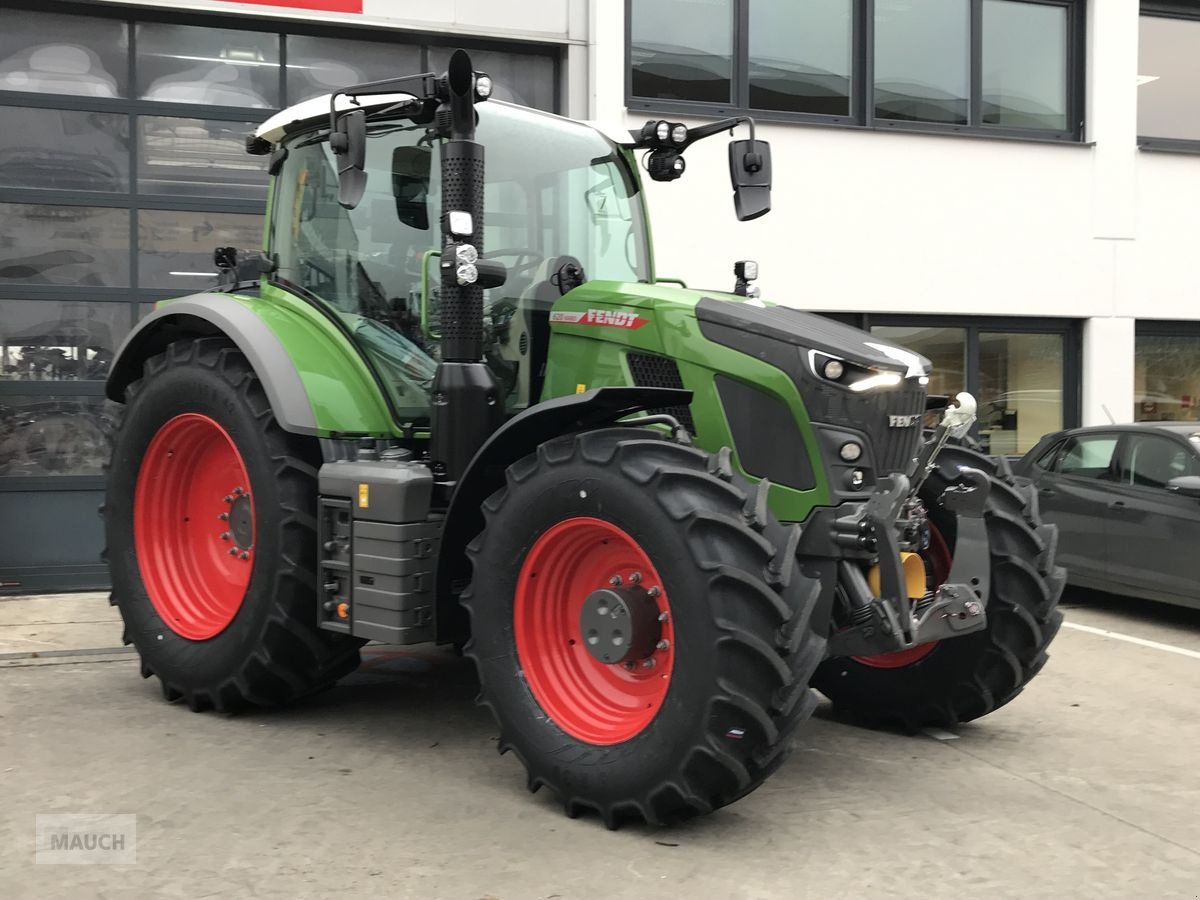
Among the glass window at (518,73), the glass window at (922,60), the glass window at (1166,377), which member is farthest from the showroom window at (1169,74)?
the glass window at (518,73)

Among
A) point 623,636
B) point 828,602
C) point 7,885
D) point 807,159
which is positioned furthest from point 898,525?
point 807,159

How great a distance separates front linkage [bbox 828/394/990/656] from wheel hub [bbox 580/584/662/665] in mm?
638

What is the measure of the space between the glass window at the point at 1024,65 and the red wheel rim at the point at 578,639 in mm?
8494

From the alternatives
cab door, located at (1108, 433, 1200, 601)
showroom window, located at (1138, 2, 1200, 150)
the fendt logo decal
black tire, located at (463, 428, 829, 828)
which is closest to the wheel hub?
black tire, located at (463, 428, 829, 828)

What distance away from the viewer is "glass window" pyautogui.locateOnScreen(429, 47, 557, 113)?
386 inches

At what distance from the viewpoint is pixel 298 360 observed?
510 centimetres

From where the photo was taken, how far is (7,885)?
3.48 m

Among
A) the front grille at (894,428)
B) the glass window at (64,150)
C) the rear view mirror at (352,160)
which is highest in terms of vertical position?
the glass window at (64,150)

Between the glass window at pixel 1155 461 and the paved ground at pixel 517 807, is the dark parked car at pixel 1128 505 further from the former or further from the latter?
the paved ground at pixel 517 807

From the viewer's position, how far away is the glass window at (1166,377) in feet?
38.5

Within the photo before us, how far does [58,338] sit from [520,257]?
17.3 ft

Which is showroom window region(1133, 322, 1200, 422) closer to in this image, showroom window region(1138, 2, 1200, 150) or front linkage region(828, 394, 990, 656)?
showroom window region(1138, 2, 1200, 150)

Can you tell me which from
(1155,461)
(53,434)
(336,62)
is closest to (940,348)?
(1155,461)

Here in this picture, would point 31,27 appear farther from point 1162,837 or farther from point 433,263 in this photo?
point 1162,837
